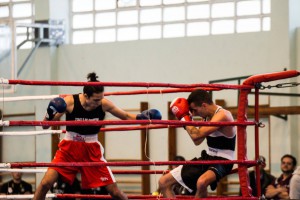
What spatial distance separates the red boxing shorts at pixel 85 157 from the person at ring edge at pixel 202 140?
1.62 ft

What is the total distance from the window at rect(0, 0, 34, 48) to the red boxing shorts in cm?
803

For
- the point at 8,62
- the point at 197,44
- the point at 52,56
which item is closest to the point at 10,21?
the point at 8,62

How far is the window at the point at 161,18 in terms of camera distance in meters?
12.1

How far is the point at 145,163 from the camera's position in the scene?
5.19 meters

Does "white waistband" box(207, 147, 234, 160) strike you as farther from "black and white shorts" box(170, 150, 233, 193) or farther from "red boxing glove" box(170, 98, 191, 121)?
"red boxing glove" box(170, 98, 191, 121)

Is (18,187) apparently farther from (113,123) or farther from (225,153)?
(113,123)

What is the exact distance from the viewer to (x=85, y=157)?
5.84m

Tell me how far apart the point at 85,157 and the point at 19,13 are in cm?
865

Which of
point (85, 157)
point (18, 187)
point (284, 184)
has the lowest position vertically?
point (18, 187)

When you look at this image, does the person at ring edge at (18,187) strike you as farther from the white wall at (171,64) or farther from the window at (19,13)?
the window at (19,13)

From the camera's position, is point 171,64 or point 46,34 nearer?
point 171,64

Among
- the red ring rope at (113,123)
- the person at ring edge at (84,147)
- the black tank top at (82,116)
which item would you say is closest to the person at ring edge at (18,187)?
the person at ring edge at (84,147)

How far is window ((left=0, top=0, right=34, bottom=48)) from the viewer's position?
45.0ft

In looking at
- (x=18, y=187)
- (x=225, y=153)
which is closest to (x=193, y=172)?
(x=225, y=153)
